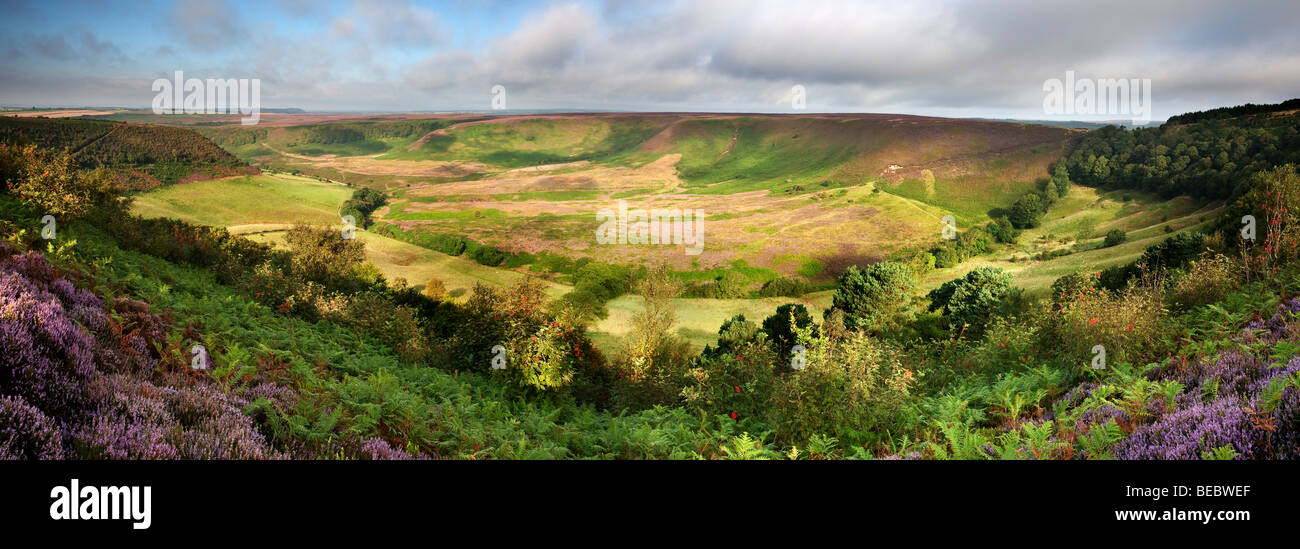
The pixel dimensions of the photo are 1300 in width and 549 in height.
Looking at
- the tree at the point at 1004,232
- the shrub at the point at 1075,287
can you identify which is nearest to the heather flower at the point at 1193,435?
the shrub at the point at 1075,287

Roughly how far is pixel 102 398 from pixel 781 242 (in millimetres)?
45661

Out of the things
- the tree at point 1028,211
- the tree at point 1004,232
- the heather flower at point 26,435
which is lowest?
the heather flower at point 26,435

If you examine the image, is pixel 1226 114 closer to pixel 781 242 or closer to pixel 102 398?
pixel 781 242

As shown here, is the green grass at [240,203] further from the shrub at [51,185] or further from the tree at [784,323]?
the tree at [784,323]

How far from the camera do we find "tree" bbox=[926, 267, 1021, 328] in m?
21.4

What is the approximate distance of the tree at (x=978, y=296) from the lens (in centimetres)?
2141

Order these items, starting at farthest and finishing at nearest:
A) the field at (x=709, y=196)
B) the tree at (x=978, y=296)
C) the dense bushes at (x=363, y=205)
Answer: the dense bushes at (x=363, y=205) → the field at (x=709, y=196) → the tree at (x=978, y=296)

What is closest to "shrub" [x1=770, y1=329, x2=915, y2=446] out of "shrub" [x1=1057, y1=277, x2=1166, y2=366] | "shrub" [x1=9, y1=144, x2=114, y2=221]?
"shrub" [x1=1057, y1=277, x2=1166, y2=366]

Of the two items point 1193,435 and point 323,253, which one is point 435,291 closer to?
point 323,253

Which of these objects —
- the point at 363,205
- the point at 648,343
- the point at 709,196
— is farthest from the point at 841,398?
the point at 709,196

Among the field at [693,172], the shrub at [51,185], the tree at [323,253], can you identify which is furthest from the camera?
the field at [693,172]

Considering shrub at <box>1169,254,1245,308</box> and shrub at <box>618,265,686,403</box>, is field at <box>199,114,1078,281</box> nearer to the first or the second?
shrub at <box>618,265,686,403</box>
